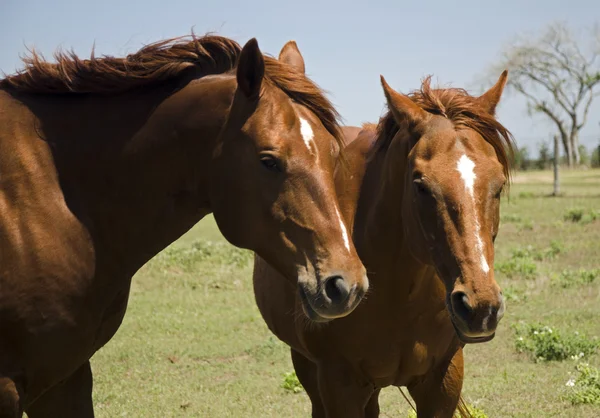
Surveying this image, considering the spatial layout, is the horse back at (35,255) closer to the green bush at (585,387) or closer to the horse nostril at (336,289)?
the horse nostril at (336,289)

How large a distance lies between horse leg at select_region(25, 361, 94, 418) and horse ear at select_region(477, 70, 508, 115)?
2223mm

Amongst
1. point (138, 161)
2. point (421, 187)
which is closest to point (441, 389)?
point (421, 187)

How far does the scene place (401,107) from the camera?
3.58m

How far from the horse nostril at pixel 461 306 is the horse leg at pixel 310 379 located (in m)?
1.77

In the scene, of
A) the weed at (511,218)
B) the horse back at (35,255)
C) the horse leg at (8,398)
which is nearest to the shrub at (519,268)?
the weed at (511,218)

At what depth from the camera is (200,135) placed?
2.99 metres

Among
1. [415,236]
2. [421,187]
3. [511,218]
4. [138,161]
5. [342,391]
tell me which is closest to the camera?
[138,161]

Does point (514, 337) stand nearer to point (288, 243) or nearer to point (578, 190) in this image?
point (288, 243)

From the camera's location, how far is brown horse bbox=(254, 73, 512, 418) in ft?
10.6

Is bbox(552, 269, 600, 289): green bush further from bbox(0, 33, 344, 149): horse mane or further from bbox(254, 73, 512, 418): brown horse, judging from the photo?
bbox(0, 33, 344, 149): horse mane

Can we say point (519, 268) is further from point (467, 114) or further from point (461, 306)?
point (461, 306)

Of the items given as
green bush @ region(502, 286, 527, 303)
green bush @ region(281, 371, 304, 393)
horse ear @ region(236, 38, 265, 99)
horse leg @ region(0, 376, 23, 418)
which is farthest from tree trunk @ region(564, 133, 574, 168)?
horse leg @ region(0, 376, 23, 418)

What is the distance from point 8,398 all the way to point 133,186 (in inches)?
36.8

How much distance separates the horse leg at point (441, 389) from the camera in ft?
12.5
